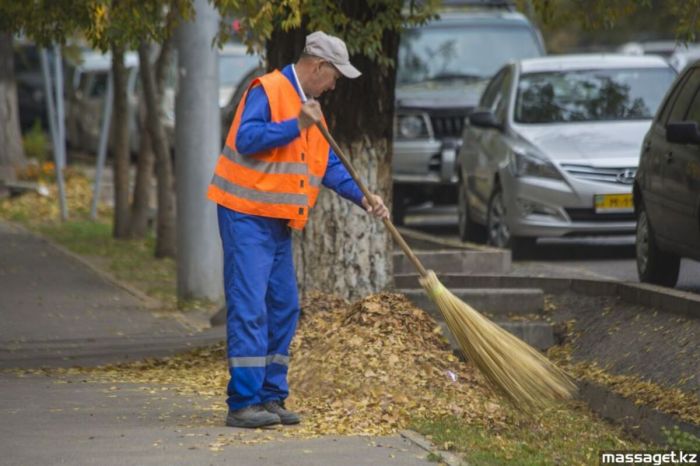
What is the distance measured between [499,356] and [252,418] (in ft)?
3.92

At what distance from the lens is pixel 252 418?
24.6 ft

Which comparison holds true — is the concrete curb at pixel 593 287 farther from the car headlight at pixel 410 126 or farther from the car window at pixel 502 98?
the car headlight at pixel 410 126

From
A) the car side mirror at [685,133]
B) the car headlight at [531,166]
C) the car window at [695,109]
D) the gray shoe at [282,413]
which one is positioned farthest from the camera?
the car headlight at [531,166]

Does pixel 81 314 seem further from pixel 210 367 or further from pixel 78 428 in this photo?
pixel 78 428

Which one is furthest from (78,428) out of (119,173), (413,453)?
(119,173)

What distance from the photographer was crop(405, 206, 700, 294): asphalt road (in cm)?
1264

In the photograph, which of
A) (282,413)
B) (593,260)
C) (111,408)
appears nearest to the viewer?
(282,413)

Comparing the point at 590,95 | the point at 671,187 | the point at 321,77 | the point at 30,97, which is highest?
the point at 321,77

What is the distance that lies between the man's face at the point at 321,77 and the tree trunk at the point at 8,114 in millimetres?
15936

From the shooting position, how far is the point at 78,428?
7.58 meters

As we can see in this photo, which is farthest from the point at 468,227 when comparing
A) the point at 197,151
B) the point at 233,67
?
the point at 233,67

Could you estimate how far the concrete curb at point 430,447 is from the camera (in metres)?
6.75

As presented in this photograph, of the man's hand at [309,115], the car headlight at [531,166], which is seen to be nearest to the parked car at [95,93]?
the car headlight at [531,166]

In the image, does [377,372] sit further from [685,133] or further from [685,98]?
[685,98]
